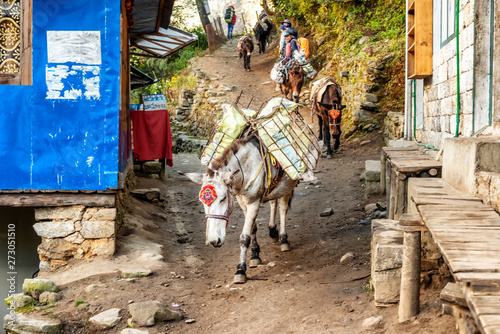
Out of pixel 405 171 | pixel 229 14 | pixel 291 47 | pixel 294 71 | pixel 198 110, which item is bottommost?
pixel 405 171

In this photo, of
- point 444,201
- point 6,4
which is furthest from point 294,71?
point 444,201

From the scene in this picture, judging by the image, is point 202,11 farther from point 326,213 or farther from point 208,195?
point 208,195

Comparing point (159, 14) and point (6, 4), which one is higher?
point (159, 14)

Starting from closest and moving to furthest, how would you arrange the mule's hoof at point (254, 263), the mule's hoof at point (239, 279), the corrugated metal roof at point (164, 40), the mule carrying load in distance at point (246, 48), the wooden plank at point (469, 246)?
the wooden plank at point (469, 246) < the mule's hoof at point (239, 279) < the mule's hoof at point (254, 263) < the corrugated metal roof at point (164, 40) < the mule carrying load in distance at point (246, 48)

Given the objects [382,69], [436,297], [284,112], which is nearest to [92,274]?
[284,112]

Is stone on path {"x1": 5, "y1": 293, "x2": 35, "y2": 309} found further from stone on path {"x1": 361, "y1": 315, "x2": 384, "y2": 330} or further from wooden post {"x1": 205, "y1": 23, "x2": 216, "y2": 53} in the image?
wooden post {"x1": 205, "y1": 23, "x2": 216, "y2": 53}

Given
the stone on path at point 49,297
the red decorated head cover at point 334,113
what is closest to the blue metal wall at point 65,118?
the stone on path at point 49,297

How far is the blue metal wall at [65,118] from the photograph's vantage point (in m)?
7.08

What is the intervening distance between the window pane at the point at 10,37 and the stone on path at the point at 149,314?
3.66 m

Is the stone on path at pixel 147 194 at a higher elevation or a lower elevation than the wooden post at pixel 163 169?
lower

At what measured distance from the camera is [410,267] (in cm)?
402

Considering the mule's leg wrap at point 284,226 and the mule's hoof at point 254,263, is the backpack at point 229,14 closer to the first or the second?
the mule's leg wrap at point 284,226

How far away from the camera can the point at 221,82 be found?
2233 centimetres

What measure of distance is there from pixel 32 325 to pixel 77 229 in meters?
1.82
